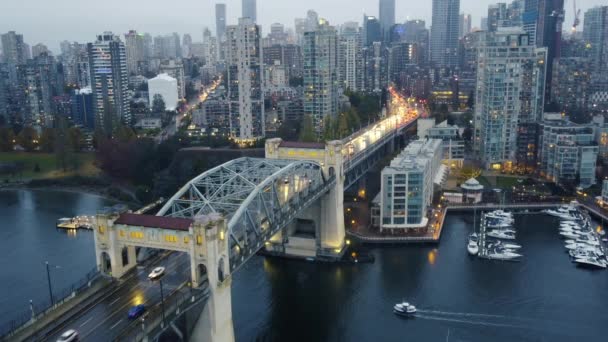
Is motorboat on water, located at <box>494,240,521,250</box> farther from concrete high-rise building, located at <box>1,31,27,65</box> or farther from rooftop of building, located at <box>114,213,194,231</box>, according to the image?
concrete high-rise building, located at <box>1,31,27,65</box>

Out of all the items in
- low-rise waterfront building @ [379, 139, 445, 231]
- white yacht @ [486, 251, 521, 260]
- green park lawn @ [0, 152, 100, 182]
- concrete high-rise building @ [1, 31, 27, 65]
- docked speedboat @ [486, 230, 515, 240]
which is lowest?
white yacht @ [486, 251, 521, 260]

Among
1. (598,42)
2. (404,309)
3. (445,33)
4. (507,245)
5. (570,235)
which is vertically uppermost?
(445,33)

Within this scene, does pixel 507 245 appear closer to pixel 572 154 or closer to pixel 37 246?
pixel 572 154

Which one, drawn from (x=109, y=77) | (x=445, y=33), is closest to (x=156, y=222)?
(x=109, y=77)

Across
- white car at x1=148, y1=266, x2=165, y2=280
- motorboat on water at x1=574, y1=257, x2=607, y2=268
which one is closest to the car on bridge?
white car at x1=148, y1=266, x2=165, y2=280

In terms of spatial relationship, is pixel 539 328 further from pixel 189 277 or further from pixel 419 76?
pixel 419 76

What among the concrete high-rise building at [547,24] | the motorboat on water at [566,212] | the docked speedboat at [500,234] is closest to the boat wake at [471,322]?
the docked speedboat at [500,234]

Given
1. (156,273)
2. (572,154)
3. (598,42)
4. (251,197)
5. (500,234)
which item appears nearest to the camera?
(156,273)
